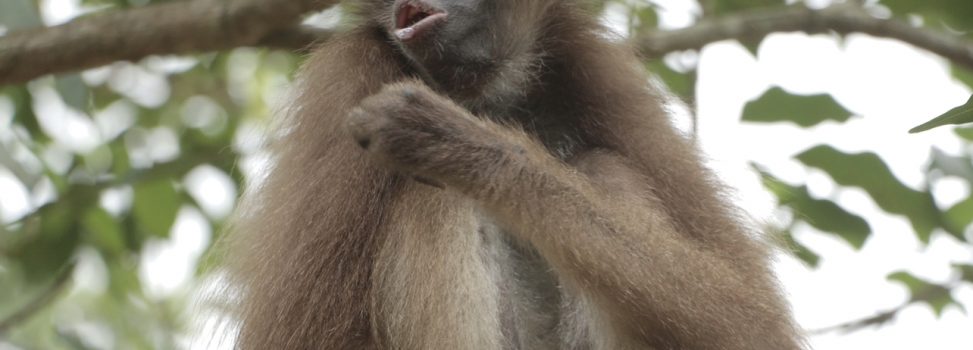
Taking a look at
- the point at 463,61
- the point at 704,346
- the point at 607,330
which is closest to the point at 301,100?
the point at 463,61

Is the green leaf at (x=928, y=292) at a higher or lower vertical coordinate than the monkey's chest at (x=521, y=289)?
lower

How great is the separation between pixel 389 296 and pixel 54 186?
2.73m

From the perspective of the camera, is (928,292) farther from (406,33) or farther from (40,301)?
(40,301)

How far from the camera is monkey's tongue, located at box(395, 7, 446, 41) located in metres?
4.14

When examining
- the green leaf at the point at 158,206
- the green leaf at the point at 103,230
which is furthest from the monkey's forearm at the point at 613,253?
the green leaf at the point at 103,230

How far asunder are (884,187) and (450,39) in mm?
2130

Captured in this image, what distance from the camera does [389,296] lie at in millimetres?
4031

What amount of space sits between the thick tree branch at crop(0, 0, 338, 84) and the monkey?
2.99 feet

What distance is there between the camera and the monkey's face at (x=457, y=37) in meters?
4.20

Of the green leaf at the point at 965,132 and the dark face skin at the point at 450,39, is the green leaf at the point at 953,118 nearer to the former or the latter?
the dark face skin at the point at 450,39

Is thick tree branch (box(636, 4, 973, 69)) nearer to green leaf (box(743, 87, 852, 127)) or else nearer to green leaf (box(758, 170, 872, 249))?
green leaf (box(743, 87, 852, 127))

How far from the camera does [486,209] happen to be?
3.86 metres

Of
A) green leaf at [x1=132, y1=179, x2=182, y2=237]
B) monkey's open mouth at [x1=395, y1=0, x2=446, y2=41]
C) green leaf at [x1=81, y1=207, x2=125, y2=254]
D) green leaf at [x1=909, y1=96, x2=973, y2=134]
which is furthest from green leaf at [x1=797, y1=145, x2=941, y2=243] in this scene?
green leaf at [x1=81, y1=207, x2=125, y2=254]

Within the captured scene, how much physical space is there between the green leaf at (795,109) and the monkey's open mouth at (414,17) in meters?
1.80
